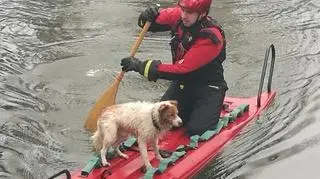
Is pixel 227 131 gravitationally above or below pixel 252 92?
above

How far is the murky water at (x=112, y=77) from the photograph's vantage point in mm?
7840

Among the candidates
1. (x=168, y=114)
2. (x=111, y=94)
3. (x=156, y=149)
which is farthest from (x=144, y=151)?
(x=111, y=94)

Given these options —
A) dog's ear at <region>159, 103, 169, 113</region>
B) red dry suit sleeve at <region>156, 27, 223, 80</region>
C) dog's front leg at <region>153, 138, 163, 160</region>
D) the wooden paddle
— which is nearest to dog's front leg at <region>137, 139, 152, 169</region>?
dog's front leg at <region>153, 138, 163, 160</region>

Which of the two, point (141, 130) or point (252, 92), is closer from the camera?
point (141, 130)

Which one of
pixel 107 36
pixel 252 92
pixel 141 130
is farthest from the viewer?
pixel 107 36

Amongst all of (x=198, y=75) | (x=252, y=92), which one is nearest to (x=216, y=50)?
(x=198, y=75)

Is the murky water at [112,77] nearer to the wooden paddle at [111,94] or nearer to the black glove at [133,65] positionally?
the wooden paddle at [111,94]

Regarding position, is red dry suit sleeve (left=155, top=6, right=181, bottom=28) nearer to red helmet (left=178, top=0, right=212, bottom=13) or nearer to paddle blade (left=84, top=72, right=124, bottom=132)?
red helmet (left=178, top=0, right=212, bottom=13)

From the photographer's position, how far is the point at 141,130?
6.40 meters

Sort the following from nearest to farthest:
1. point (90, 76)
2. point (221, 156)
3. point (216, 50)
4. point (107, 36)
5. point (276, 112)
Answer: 1. point (216, 50)
2. point (221, 156)
3. point (276, 112)
4. point (90, 76)
5. point (107, 36)

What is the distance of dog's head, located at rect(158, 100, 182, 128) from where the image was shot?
20.3 ft

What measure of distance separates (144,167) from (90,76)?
16.2 feet

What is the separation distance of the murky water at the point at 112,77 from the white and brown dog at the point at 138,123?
123 cm

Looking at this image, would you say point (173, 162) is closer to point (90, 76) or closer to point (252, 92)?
point (252, 92)
